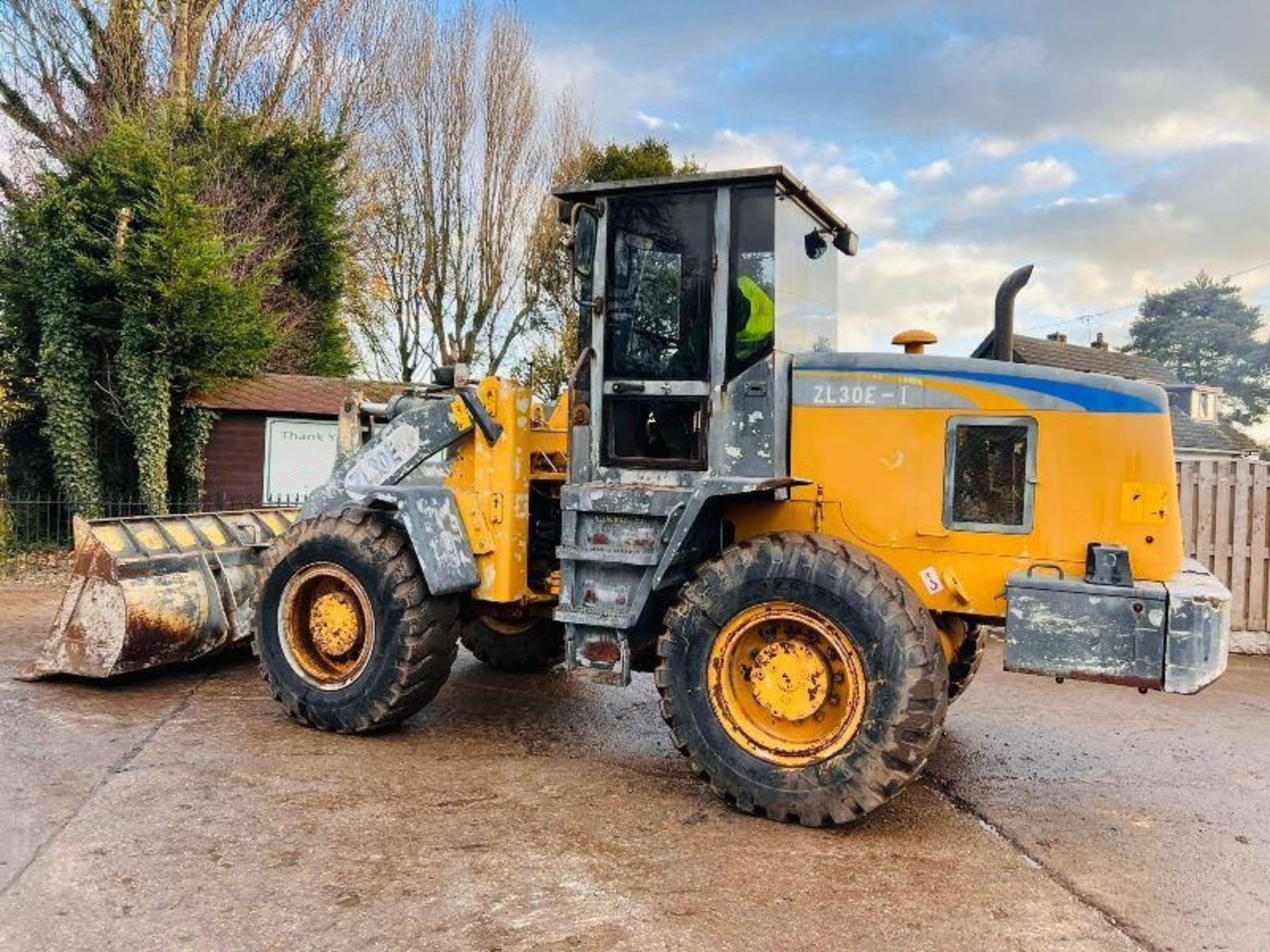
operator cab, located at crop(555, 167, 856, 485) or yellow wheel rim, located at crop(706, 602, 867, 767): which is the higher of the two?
operator cab, located at crop(555, 167, 856, 485)

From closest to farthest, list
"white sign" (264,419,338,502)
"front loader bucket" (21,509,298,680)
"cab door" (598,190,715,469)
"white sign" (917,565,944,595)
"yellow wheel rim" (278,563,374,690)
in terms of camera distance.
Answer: "white sign" (917,565,944,595) → "cab door" (598,190,715,469) → "yellow wheel rim" (278,563,374,690) → "front loader bucket" (21,509,298,680) → "white sign" (264,419,338,502)

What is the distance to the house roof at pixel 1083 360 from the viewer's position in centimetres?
1573

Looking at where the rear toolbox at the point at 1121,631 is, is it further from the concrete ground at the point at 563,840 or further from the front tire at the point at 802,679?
the concrete ground at the point at 563,840

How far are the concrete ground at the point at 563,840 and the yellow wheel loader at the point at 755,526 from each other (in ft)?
1.36

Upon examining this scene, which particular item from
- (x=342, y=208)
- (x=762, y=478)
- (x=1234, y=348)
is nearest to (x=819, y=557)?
(x=762, y=478)

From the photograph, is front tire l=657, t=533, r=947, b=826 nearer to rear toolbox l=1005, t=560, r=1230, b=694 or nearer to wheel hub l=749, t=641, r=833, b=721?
wheel hub l=749, t=641, r=833, b=721

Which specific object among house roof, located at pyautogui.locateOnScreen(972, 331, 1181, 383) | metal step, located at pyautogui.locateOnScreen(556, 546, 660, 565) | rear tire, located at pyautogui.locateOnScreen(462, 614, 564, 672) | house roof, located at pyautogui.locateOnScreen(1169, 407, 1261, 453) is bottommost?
rear tire, located at pyautogui.locateOnScreen(462, 614, 564, 672)

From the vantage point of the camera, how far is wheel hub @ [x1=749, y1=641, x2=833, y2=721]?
4133mm

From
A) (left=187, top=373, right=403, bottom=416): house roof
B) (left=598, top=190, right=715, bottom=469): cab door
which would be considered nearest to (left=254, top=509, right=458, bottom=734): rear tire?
(left=598, top=190, right=715, bottom=469): cab door

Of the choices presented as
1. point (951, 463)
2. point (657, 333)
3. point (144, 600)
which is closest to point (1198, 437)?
point (951, 463)

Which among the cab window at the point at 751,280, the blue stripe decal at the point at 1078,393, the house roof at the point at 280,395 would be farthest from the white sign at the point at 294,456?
the blue stripe decal at the point at 1078,393

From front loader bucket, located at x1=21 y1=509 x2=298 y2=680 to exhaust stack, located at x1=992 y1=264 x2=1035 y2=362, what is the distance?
4.18m

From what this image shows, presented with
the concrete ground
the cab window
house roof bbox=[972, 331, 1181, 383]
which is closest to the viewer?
the concrete ground

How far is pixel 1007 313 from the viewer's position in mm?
4473
